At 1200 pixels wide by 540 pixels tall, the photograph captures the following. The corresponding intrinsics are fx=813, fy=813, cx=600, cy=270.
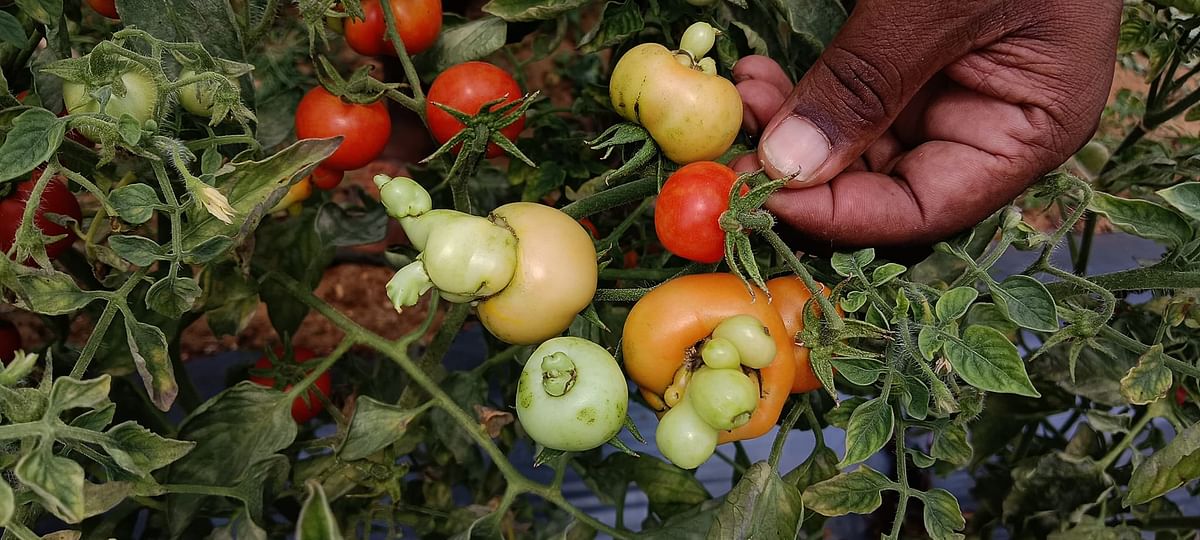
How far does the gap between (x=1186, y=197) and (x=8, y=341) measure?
96 cm

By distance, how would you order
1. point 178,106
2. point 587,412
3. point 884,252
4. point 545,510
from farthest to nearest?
point 545,510
point 884,252
point 178,106
point 587,412

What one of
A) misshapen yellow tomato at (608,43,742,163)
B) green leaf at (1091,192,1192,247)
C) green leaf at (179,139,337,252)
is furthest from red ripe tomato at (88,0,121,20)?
green leaf at (1091,192,1192,247)

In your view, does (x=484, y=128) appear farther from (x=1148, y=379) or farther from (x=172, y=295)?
(x=1148, y=379)

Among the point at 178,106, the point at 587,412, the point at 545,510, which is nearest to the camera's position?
the point at 587,412

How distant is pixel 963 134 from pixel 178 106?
65 cm

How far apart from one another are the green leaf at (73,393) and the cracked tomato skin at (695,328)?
0.33 meters

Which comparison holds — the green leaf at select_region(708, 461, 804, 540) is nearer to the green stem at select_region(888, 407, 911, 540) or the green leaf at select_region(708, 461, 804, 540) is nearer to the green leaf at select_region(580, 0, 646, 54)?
the green stem at select_region(888, 407, 911, 540)

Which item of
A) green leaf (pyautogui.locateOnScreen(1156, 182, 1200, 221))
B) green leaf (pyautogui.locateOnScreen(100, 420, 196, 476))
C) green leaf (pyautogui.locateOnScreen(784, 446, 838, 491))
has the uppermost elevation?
green leaf (pyautogui.locateOnScreen(1156, 182, 1200, 221))

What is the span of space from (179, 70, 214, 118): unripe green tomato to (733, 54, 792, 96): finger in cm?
45

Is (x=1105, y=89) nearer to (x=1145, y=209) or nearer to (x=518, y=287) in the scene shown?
(x=1145, y=209)

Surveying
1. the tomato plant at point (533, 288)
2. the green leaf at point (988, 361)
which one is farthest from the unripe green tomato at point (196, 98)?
the green leaf at point (988, 361)

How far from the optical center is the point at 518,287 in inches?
21.6

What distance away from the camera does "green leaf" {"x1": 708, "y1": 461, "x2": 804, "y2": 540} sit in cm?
63

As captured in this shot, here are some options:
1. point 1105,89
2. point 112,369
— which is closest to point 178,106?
point 112,369
